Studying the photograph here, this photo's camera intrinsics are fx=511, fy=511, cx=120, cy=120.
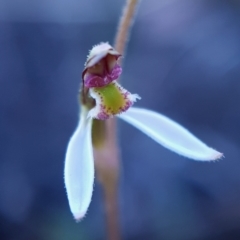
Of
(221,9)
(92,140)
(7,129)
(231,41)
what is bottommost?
(92,140)

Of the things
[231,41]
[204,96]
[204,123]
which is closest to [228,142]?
[204,123]

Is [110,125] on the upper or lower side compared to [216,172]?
lower

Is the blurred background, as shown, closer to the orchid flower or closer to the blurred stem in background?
the blurred stem in background

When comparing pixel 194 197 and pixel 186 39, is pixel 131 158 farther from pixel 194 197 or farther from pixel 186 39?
pixel 186 39

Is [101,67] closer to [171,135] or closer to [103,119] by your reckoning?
[103,119]

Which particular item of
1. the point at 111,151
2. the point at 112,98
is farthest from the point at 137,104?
the point at 112,98

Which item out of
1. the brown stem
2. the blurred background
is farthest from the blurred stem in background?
the blurred background
